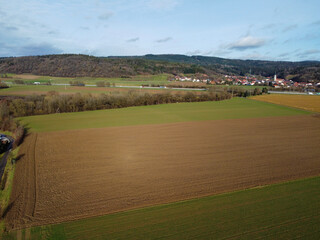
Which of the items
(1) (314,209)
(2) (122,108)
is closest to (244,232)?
(1) (314,209)

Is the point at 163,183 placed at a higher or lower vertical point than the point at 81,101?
lower

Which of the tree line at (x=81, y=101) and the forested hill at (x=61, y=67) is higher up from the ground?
the forested hill at (x=61, y=67)

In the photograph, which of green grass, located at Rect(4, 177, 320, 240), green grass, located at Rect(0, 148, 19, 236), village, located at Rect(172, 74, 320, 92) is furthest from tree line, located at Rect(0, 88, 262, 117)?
village, located at Rect(172, 74, 320, 92)

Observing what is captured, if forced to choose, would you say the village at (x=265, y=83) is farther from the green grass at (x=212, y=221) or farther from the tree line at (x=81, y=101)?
the green grass at (x=212, y=221)

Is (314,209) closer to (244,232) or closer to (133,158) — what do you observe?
(244,232)

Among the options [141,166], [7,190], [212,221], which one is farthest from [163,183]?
[7,190]

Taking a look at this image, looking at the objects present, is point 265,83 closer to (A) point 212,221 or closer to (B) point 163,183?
(B) point 163,183

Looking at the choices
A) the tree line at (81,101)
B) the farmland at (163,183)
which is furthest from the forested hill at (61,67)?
the farmland at (163,183)
